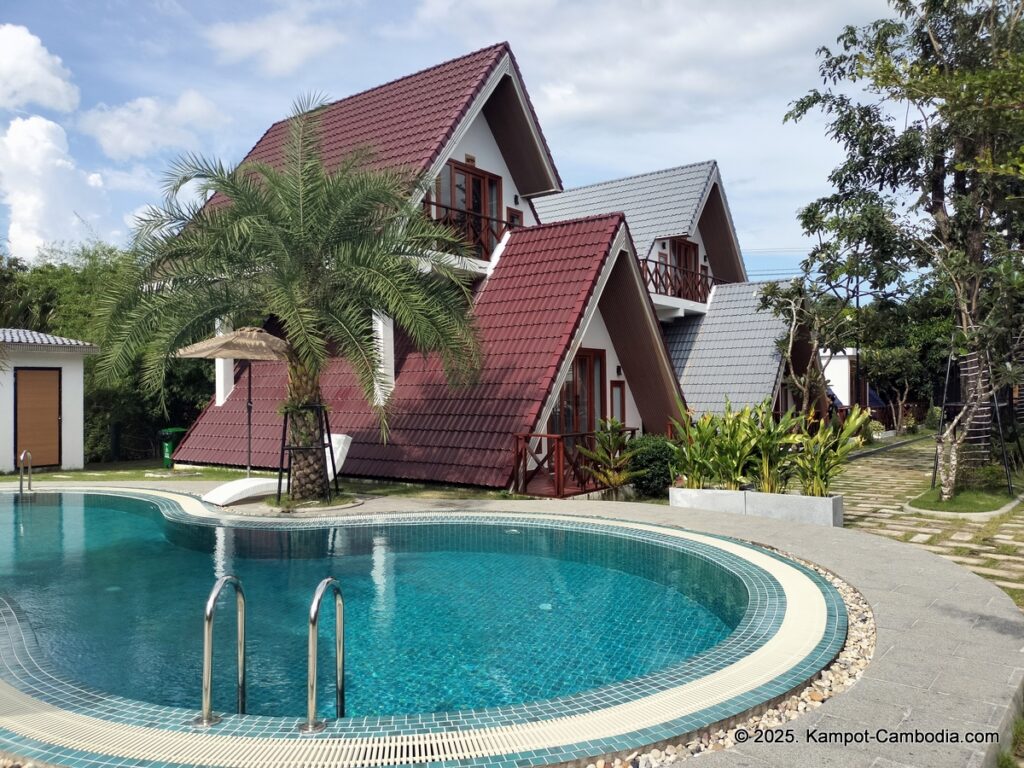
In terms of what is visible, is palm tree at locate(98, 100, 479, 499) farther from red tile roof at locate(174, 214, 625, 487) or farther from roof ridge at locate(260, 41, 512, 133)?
roof ridge at locate(260, 41, 512, 133)

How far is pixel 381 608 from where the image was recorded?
720 cm

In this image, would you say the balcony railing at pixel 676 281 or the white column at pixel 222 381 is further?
the balcony railing at pixel 676 281

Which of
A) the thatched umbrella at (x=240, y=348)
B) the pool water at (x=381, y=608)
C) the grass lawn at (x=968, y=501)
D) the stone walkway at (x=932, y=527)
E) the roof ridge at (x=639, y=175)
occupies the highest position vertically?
the roof ridge at (x=639, y=175)

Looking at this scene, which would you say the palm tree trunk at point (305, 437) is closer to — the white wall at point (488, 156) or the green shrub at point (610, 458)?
the green shrub at point (610, 458)

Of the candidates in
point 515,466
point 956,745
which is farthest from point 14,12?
point 956,745

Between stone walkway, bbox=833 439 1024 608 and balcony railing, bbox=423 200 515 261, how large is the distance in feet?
31.1

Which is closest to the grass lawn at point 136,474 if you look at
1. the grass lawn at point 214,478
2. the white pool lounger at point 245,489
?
the grass lawn at point 214,478

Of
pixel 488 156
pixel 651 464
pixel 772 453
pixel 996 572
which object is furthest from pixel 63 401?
pixel 996 572

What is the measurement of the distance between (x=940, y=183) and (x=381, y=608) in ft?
51.7

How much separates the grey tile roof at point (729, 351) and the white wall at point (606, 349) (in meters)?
3.94

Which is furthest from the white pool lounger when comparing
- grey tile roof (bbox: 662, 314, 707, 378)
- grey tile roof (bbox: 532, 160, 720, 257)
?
grey tile roof (bbox: 532, 160, 720, 257)

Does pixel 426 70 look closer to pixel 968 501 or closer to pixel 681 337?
pixel 681 337

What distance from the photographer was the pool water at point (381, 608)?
534 centimetres

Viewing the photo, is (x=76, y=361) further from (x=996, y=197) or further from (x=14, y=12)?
(x=996, y=197)
